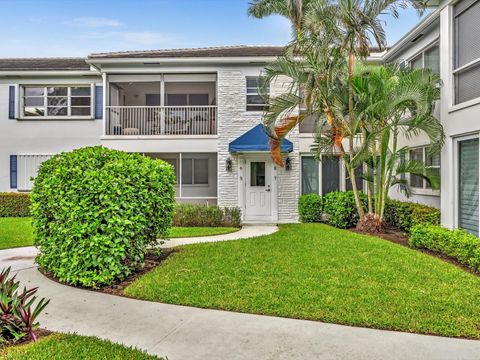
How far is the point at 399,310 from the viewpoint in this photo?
513 centimetres

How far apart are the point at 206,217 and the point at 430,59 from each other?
9.25 metres

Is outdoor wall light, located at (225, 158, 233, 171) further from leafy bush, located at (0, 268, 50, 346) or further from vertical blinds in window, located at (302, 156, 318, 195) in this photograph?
leafy bush, located at (0, 268, 50, 346)

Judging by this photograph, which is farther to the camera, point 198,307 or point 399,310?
point 198,307

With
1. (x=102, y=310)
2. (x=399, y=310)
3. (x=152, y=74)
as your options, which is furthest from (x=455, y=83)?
(x=152, y=74)

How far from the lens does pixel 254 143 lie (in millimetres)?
14625

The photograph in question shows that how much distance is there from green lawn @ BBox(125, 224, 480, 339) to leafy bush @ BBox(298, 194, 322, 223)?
211 inches

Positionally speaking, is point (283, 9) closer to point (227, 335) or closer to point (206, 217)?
point (206, 217)

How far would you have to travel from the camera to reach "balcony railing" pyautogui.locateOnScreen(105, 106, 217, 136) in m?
16.5

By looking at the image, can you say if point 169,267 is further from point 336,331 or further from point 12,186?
point 12,186

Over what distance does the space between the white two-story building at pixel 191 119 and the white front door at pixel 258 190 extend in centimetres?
4

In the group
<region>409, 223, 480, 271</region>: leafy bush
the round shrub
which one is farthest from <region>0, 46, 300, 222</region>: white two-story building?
the round shrub

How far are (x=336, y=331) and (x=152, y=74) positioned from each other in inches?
557

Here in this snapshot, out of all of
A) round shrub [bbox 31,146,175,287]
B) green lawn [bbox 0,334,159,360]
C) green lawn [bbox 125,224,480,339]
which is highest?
round shrub [bbox 31,146,175,287]

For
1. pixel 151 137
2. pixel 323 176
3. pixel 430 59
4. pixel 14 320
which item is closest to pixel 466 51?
pixel 430 59
